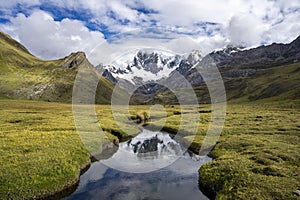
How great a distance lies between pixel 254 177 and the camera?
26000mm

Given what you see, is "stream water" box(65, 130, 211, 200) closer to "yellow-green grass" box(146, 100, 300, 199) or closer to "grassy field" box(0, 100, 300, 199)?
"grassy field" box(0, 100, 300, 199)

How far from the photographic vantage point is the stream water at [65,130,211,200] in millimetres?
28203

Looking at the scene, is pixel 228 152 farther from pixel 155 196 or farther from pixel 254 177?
pixel 155 196

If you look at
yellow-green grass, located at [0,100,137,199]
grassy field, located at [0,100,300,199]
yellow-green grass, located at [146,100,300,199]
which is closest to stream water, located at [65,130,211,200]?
grassy field, located at [0,100,300,199]

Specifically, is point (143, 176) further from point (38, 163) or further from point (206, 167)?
point (38, 163)

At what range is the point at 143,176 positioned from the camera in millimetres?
34438

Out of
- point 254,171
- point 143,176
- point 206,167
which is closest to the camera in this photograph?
point 254,171

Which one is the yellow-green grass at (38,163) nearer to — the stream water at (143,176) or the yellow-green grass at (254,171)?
the stream water at (143,176)

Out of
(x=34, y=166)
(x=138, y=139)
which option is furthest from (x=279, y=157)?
(x=138, y=139)

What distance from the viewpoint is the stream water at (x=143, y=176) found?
1110 inches

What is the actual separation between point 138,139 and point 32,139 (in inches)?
1078

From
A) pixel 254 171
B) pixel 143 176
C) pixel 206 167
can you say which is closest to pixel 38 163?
pixel 143 176

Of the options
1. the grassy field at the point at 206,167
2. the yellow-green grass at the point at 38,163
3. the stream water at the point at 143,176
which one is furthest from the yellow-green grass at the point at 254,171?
the yellow-green grass at the point at 38,163

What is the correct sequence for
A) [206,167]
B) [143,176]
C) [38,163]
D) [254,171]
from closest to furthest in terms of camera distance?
[254,171]
[38,163]
[206,167]
[143,176]
